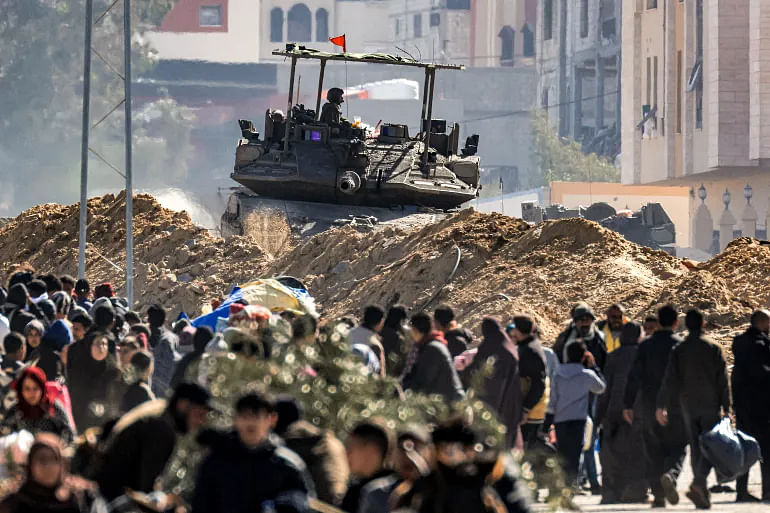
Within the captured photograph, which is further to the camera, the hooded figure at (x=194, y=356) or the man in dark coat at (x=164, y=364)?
the man in dark coat at (x=164, y=364)

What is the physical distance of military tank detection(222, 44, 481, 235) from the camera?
3141 centimetres

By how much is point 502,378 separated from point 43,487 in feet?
20.9

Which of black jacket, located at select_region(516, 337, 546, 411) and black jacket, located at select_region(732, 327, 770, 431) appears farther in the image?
black jacket, located at select_region(732, 327, 770, 431)

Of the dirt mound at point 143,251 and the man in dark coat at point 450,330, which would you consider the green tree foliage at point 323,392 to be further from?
the dirt mound at point 143,251

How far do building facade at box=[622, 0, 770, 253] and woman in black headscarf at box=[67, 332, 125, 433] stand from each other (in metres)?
54.2

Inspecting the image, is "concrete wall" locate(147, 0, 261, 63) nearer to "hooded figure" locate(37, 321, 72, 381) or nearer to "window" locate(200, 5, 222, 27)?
"window" locate(200, 5, 222, 27)

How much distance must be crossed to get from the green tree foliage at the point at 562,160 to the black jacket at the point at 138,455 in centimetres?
10464

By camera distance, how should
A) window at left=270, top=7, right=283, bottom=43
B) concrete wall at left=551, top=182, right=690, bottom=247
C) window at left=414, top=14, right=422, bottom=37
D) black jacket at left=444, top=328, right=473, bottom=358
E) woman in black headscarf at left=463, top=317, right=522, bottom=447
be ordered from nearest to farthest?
woman in black headscarf at left=463, top=317, right=522, bottom=447
black jacket at left=444, top=328, right=473, bottom=358
concrete wall at left=551, top=182, right=690, bottom=247
window at left=414, top=14, right=422, bottom=37
window at left=270, top=7, right=283, bottom=43

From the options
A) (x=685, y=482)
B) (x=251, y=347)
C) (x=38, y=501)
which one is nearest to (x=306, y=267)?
(x=685, y=482)

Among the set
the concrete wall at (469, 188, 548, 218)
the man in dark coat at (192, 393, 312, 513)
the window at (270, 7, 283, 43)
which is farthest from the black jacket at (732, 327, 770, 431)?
the window at (270, 7, 283, 43)

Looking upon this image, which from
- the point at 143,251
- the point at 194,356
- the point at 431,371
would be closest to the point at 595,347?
the point at 431,371

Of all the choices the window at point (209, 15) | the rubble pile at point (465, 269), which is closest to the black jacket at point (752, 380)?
the rubble pile at point (465, 269)

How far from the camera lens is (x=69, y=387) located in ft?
44.5

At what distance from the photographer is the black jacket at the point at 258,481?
7648mm
